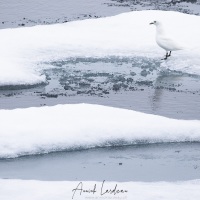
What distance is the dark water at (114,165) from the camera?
374 inches

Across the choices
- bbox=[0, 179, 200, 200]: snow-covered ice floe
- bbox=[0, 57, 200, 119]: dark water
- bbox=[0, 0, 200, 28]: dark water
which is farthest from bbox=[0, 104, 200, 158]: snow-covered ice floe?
bbox=[0, 0, 200, 28]: dark water

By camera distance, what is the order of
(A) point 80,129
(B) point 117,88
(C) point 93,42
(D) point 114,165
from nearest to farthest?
(D) point 114,165
(A) point 80,129
(B) point 117,88
(C) point 93,42

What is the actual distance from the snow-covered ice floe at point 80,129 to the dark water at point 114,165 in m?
0.18

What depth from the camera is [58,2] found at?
27922 mm

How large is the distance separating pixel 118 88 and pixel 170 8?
1446 centimetres

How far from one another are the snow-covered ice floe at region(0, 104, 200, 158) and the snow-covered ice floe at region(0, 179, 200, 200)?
1.90 metres

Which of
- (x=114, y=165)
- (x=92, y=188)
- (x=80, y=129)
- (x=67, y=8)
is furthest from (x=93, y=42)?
(x=92, y=188)

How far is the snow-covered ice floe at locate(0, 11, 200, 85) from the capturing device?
638 inches

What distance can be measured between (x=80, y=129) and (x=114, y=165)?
1318 mm

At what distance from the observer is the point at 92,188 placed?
843 cm

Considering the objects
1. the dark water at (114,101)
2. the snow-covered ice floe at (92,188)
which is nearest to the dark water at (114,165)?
the dark water at (114,101)
